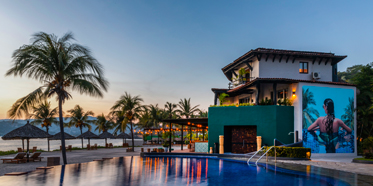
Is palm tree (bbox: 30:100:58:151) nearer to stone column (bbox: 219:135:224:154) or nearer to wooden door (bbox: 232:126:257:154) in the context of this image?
stone column (bbox: 219:135:224:154)

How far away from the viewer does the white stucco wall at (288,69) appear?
24.9m

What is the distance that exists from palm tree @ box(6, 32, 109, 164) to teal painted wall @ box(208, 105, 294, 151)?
10969 mm

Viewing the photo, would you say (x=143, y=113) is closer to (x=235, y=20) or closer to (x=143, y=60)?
(x=143, y=60)

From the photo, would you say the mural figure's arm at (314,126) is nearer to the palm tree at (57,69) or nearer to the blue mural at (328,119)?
the blue mural at (328,119)

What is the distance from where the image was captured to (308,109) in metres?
21.1

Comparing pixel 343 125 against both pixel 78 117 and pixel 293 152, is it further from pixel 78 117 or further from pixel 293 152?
pixel 78 117

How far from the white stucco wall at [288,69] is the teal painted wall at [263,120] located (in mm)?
4363

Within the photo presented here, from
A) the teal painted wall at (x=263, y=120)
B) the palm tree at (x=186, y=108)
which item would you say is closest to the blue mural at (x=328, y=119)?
the teal painted wall at (x=263, y=120)

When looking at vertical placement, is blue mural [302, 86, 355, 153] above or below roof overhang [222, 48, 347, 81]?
below

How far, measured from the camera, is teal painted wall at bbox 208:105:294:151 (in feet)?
69.7

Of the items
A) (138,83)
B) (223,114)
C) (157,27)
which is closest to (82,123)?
(138,83)

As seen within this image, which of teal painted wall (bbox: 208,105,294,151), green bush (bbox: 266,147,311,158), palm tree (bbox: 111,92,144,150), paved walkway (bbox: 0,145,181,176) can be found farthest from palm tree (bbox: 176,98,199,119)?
green bush (bbox: 266,147,311,158)

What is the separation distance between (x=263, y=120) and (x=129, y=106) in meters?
19.8

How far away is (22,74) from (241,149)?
17542 mm
